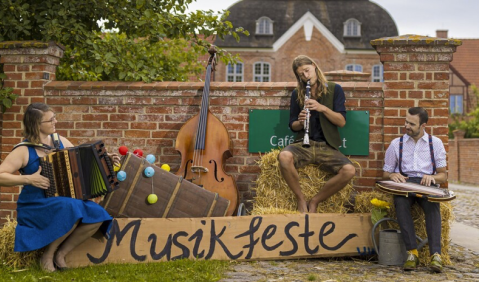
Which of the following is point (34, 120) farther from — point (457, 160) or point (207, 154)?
point (457, 160)

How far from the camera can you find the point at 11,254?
4.85 meters

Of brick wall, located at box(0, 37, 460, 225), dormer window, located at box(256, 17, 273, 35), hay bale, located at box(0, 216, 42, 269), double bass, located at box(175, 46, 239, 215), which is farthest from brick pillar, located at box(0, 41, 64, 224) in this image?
dormer window, located at box(256, 17, 273, 35)

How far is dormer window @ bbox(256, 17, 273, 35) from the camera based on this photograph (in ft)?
116

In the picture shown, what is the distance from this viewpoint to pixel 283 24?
35656 mm

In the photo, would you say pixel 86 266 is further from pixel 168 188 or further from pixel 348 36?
pixel 348 36

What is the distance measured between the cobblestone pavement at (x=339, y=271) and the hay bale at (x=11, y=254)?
1.68 meters

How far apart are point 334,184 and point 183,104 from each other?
1966 millimetres

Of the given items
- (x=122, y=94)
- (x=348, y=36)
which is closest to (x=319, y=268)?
(x=122, y=94)

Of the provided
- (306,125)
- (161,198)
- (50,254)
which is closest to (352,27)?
(306,125)

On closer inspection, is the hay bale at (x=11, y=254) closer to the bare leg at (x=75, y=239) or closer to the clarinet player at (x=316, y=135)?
the bare leg at (x=75, y=239)

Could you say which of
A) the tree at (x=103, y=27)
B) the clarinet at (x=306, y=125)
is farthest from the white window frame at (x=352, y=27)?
the clarinet at (x=306, y=125)

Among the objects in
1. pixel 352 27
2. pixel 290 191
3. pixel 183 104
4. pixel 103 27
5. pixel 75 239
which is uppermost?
pixel 352 27

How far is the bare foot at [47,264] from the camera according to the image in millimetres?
4641

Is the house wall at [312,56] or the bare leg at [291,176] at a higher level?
the house wall at [312,56]
